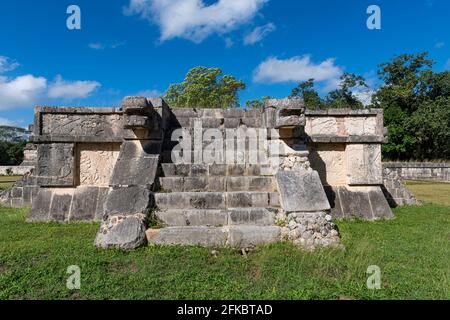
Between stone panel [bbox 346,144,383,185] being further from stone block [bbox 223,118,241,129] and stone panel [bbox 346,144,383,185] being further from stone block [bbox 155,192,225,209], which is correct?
stone block [bbox 155,192,225,209]

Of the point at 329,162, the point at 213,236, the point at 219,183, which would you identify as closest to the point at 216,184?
the point at 219,183

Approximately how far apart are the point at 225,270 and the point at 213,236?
76 cm

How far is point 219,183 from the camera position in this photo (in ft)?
16.0

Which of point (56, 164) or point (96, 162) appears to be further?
point (96, 162)

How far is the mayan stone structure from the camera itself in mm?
3936

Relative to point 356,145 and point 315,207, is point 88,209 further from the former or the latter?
point 356,145

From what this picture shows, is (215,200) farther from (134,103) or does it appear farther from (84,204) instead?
(84,204)

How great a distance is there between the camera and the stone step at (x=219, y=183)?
4.81m

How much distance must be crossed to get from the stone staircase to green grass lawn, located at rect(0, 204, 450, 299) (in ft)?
0.68

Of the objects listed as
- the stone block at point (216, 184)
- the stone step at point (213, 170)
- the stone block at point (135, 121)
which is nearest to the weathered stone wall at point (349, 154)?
the stone step at point (213, 170)

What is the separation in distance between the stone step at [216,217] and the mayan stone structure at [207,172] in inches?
0.6

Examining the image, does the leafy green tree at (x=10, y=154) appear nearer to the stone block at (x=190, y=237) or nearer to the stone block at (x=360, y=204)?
the stone block at (x=190, y=237)

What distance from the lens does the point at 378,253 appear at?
365 cm

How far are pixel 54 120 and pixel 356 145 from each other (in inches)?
242
